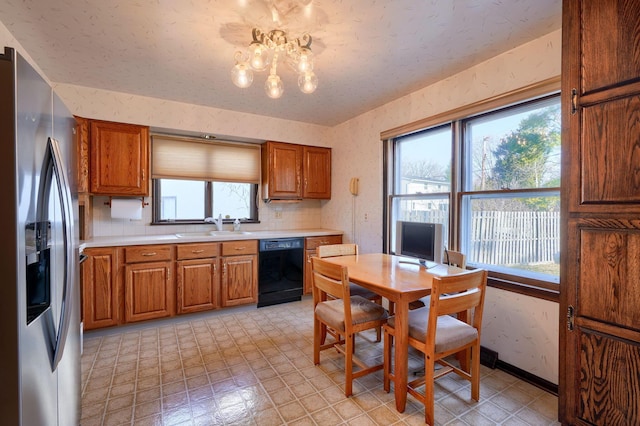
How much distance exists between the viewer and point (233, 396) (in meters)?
1.92

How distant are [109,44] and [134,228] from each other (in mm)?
1994

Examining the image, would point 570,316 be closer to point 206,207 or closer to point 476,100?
point 476,100

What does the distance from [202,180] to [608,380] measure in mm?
3862

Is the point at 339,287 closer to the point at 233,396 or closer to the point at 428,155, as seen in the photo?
the point at 233,396

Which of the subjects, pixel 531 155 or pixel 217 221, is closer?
pixel 531 155

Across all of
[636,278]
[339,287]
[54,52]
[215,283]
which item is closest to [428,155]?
[339,287]

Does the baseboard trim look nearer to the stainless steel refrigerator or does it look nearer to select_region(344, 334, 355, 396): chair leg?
select_region(344, 334, 355, 396): chair leg

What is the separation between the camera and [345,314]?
76.3 inches

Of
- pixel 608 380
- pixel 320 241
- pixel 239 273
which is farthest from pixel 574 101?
pixel 239 273

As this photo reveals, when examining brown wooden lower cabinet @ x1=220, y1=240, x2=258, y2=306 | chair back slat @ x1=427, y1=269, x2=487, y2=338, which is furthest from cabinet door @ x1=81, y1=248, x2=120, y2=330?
chair back slat @ x1=427, y1=269, x2=487, y2=338

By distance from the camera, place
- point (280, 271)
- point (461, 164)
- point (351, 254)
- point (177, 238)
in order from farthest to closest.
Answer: point (280, 271)
point (177, 238)
point (351, 254)
point (461, 164)

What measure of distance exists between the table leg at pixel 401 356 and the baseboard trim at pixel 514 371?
38.2 inches

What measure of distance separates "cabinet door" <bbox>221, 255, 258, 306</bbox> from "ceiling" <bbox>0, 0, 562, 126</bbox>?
1.91m

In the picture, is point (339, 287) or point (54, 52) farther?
point (54, 52)
